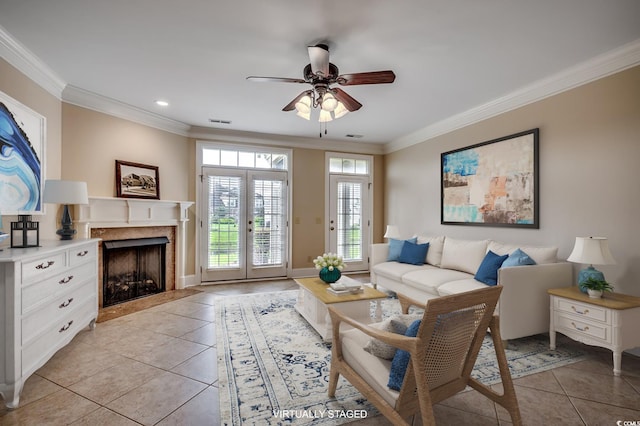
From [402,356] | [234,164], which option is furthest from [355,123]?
[402,356]

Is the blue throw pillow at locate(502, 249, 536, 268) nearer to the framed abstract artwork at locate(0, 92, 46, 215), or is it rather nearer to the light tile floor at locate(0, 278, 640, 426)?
the light tile floor at locate(0, 278, 640, 426)

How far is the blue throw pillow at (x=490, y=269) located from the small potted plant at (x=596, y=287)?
2.41 feet

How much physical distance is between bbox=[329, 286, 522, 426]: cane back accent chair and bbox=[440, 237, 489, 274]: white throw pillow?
227 centimetres

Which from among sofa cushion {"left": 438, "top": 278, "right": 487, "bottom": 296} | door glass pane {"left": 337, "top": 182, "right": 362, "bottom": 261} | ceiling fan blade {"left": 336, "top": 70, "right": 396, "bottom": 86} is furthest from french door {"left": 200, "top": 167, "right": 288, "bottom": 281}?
ceiling fan blade {"left": 336, "top": 70, "right": 396, "bottom": 86}

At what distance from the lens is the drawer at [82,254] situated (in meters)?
2.74

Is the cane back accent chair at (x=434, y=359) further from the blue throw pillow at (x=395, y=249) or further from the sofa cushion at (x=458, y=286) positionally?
the blue throw pillow at (x=395, y=249)

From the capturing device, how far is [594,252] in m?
2.59

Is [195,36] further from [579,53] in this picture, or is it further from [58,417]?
[579,53]

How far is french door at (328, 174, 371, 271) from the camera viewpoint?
6172mm

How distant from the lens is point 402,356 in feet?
4.96

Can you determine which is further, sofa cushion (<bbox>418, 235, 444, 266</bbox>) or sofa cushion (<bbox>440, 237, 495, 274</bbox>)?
sofa cushion (<bbox>418, 235, 444, 266</bbox>)

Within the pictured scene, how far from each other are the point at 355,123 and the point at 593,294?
3.70 m

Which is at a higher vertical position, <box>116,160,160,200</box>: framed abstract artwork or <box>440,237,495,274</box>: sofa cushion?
<box>116,160,160,200</box>: framed abstract artwork

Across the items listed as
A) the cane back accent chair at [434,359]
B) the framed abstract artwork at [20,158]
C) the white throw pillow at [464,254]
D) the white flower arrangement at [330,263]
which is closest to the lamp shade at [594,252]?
the white throw pillow at [464,254]
